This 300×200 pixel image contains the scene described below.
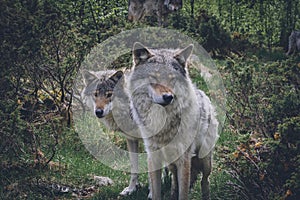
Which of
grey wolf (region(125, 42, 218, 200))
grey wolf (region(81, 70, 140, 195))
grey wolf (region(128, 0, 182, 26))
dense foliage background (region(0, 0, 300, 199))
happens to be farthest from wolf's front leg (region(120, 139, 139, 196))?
grey wolf (region(128, 0, 182, 26))

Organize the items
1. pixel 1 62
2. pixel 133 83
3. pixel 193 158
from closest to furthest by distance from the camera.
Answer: pixel 133 83 → pixel 193 158 → pixel 1 62

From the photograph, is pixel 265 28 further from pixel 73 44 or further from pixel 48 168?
pixel 48 168

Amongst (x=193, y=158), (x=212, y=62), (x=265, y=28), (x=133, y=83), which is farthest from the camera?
(x=265, y=28)

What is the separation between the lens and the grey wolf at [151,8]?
11.7m

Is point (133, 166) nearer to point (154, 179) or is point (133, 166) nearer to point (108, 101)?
point (108, 101)

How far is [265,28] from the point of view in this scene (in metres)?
12.6

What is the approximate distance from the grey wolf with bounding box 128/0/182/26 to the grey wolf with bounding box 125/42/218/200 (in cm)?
650

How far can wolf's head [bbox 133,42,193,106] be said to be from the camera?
4.98 meters

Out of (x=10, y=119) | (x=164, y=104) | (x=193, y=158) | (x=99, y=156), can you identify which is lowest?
(x=99, y=156)

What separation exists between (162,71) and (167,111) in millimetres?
423

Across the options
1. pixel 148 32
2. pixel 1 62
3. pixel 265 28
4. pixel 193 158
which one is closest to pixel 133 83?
pixel 193 158

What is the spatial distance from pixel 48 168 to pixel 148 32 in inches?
168

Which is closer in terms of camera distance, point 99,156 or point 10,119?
point 10,119

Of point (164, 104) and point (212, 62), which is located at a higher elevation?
point (164, 104)
